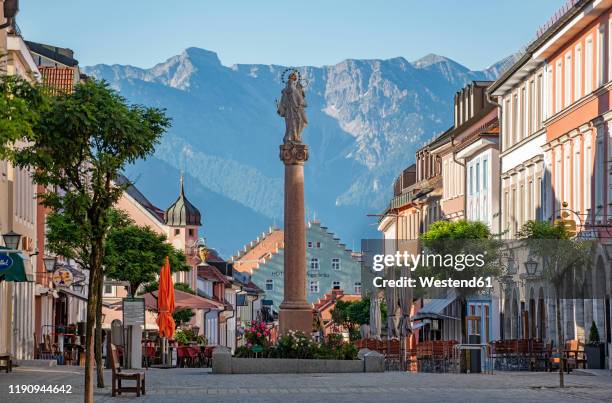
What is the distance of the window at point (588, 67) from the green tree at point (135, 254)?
76.6 ft

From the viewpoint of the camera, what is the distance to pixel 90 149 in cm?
3127

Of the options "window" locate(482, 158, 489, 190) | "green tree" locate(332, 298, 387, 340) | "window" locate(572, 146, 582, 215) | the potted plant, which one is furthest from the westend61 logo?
"green tree" locate(332, 298, 387, 340)

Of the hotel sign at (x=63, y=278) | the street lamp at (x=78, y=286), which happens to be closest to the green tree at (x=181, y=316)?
the street lamp at (x=78, y=286)

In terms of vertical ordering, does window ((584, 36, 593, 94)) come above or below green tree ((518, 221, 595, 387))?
above

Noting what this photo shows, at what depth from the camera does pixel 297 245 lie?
52.6 meters

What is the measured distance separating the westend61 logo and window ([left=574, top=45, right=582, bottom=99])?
7280mm

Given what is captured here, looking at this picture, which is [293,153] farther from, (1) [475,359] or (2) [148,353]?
(2) [148,353]

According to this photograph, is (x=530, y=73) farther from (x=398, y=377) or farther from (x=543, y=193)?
(x=398, y=377)

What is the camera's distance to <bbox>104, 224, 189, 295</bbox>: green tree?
7519 centimetres

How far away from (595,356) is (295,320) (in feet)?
28.9

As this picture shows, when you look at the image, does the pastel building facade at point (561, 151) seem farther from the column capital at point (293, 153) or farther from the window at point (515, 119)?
the column capital at point (293, 153)

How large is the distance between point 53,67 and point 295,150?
3063cm

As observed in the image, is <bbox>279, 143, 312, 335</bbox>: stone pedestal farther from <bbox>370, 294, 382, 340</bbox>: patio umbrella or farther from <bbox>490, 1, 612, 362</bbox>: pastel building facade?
<bbox>370, 294, 382, 340</bbox>: patio umbrella

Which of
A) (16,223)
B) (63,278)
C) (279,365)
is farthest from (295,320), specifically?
(16,223)
